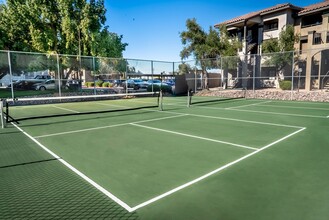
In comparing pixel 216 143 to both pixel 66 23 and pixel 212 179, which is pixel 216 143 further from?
pixel 66 23

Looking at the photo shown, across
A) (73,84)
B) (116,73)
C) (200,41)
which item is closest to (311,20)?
(200,41)

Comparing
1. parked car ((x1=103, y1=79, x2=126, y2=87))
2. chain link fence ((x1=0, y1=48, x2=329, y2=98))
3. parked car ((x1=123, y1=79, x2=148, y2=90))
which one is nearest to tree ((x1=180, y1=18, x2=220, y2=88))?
chain link fence ((x1=0, y1=48, x2=329, y2=98))

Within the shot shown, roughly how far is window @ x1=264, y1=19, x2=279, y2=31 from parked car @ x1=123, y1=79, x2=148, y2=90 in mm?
17038

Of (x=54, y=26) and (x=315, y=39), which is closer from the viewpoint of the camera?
(x=54, y=26)

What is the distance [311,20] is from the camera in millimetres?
26984

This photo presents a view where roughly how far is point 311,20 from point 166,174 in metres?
30.5

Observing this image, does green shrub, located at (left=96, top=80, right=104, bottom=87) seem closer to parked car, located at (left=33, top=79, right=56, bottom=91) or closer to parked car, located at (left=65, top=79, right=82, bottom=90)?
parked car, located at (left=65, top=79, right=82, bottom=90)

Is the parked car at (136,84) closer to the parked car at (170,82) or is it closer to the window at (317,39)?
the parked car at (170,82)

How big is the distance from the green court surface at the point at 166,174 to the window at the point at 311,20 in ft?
81.4

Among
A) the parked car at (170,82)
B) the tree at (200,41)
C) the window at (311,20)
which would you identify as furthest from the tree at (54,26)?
the window at (311,20)

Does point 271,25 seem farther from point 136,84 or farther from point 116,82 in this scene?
point 116,82

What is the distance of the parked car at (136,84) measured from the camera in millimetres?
21672

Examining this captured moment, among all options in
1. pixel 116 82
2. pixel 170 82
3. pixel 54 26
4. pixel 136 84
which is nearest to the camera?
pixel 116 82

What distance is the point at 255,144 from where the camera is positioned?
589cm
